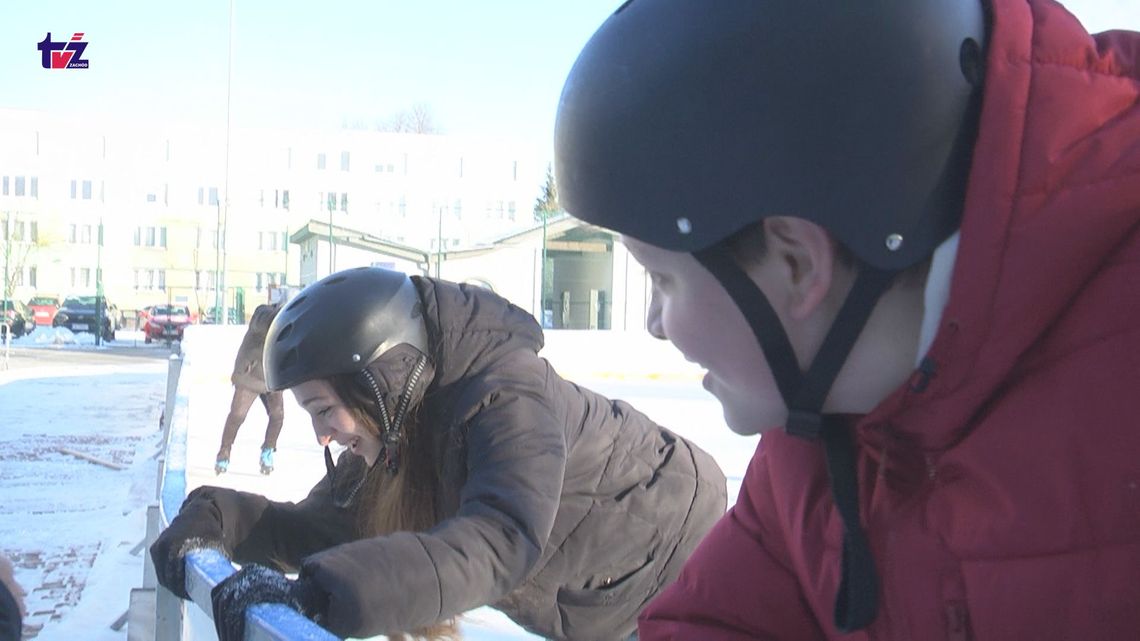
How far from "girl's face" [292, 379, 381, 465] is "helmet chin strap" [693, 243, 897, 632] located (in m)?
1.26

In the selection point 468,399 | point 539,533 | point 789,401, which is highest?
point 789,401

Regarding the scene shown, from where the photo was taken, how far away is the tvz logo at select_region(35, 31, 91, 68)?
108ft

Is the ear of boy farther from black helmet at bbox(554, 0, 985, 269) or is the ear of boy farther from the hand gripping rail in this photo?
the hand gripping rail

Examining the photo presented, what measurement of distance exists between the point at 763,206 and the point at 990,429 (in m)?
0.30

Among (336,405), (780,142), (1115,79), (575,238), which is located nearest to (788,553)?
(780,142)

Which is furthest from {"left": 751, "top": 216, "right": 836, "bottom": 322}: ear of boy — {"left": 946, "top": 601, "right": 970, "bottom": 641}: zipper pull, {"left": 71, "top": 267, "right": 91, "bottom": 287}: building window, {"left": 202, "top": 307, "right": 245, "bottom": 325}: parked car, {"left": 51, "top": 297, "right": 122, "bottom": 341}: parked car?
{"left": 71, "top": 267, "right": 91, "bottom": 287}: building window

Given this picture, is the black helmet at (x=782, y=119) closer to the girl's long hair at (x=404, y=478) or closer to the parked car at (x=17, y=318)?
the girl's long hair at (x=404, y=478)

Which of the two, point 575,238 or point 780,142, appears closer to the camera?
point 780,142

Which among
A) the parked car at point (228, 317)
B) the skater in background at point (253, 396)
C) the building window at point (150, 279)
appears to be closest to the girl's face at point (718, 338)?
the skater in background at point (253, 396)

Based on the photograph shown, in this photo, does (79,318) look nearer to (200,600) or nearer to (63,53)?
(63,53)

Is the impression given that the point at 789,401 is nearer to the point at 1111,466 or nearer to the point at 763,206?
the point at 763,206

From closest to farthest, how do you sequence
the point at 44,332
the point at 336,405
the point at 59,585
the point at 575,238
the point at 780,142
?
the point at 780,142 < the point at 336,405 < the point at 59,585 < the point at 575,238 < the point at 44,332

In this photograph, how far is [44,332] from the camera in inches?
1302

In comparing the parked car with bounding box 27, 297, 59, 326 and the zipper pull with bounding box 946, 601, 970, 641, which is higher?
the zipper pull with bounding box 946, 601, 970, 641
